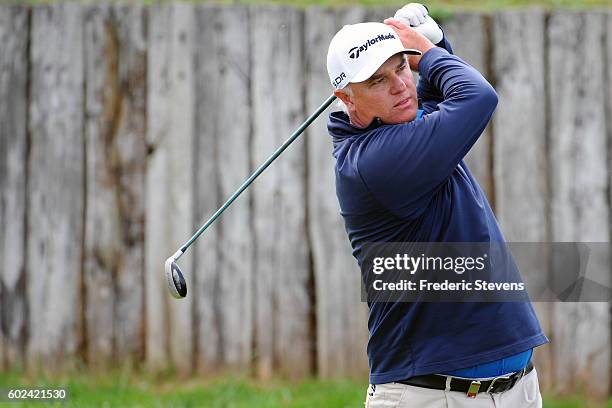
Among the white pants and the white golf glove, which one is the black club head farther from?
the white golf glove

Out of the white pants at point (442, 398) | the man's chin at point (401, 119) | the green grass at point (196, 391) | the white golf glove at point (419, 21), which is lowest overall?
the green grass at point (196, 391)

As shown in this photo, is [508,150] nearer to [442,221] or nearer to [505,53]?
[505,53]

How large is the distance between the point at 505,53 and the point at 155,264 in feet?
7.57

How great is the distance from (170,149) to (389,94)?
2.49m

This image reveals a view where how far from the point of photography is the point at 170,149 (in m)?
5.88

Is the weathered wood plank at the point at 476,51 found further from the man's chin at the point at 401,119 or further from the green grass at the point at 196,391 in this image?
the man's chin at the point at 401,119

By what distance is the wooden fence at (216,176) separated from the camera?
5.80m

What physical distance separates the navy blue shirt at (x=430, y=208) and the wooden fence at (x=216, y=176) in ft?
6.80

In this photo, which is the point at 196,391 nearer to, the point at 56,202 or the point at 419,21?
the point at 56,202

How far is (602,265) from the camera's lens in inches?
229

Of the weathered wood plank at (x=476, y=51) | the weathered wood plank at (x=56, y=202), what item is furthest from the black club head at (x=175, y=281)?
the weathered wood plank at (x=476, y=51)

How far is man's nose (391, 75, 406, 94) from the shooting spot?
362 cm

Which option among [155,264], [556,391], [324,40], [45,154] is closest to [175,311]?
[155,264]

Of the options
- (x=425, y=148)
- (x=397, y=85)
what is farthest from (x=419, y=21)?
(x=425, y=148)
